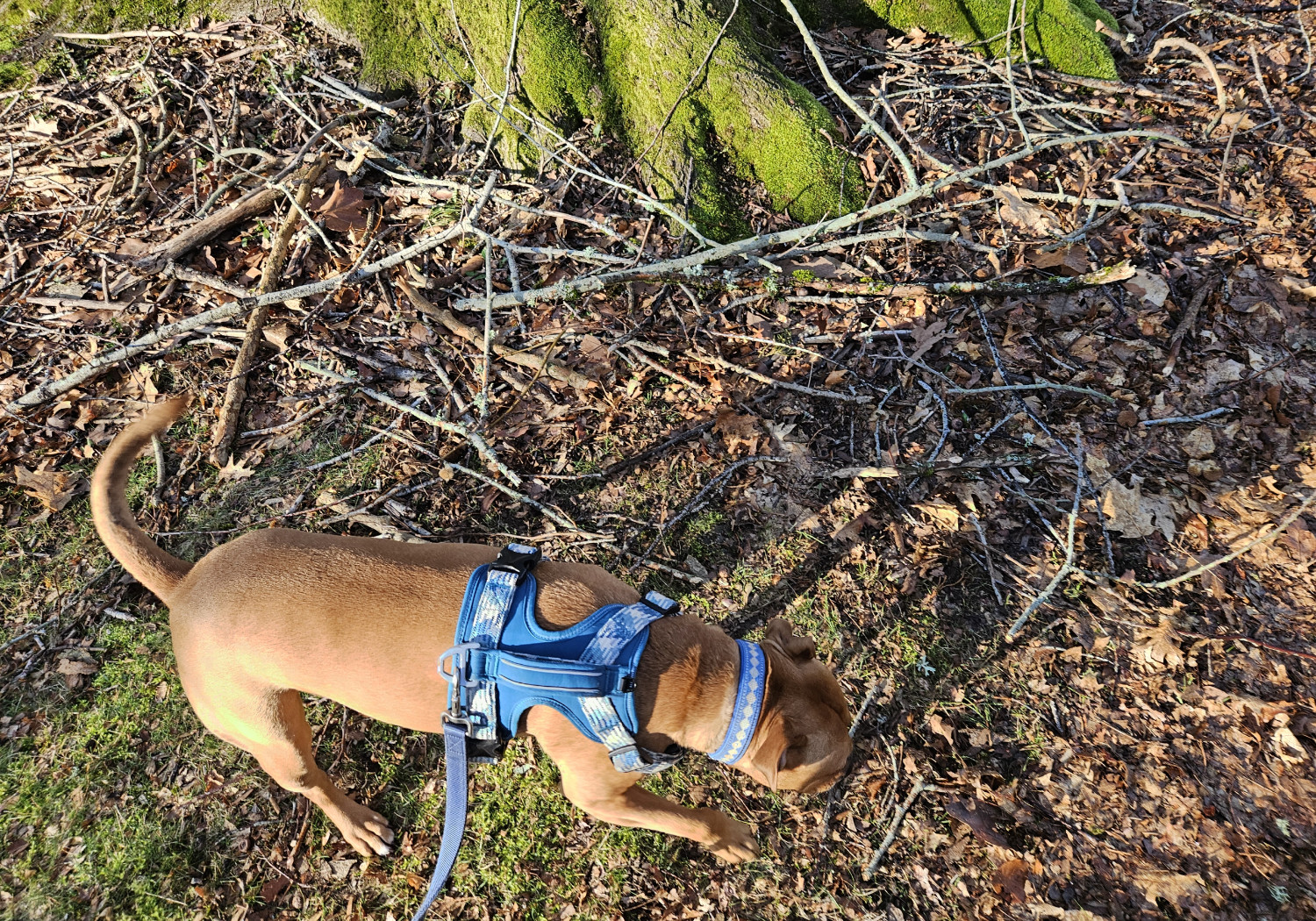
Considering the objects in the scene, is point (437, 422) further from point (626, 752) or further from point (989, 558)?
point (989, 558)

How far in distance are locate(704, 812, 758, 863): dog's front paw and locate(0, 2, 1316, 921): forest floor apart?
24 cm

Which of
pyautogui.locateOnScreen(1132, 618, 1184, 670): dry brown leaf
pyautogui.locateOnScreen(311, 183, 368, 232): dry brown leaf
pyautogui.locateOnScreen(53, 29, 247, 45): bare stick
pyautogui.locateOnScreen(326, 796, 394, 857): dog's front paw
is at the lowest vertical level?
pyautogui.locateOnScreen(326, 796, 394, 857): dog's front paw

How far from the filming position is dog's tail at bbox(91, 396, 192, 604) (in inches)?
101

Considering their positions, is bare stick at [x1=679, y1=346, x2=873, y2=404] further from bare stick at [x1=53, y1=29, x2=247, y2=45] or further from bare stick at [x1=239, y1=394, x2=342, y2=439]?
bare stick at [x1=53, y1=29, x2=247, y2=45]

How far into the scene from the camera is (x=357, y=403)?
4.36 meters

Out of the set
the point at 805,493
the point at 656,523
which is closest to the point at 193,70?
the point at 656,523

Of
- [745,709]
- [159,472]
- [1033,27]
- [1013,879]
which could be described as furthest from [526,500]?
[1033,27]

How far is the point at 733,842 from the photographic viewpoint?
3.04m

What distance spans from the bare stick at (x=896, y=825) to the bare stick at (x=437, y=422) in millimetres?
2657

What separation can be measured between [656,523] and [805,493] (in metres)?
0.90

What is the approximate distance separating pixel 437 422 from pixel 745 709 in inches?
101

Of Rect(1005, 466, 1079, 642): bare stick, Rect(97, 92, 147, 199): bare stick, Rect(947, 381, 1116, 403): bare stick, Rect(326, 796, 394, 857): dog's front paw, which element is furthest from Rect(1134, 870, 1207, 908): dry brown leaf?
Rect(97, 92, 147, 199): bare stick

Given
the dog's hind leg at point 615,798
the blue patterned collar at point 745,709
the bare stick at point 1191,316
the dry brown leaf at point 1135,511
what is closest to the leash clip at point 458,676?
the dog's hind leg at point 615,798

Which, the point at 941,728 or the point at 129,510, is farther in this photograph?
the point at 941,728
